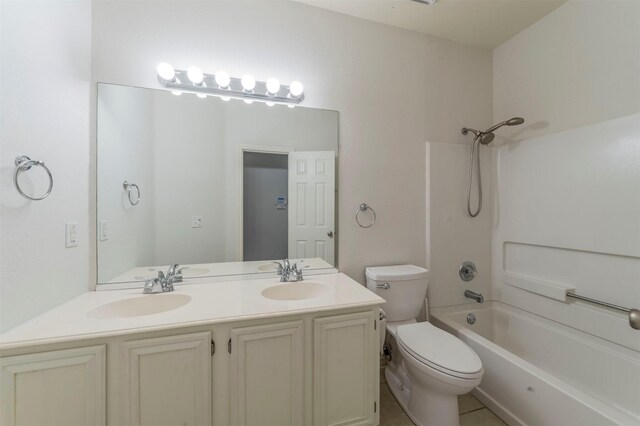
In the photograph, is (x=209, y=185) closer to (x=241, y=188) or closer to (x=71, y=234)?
(x=241, y=188)

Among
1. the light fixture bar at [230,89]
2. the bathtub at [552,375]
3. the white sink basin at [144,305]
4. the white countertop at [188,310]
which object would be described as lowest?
the bathtub at [552,375]

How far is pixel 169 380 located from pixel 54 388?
36 cm

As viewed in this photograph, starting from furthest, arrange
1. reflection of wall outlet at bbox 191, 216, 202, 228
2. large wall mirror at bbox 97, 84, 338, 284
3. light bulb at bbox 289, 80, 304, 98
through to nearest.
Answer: light bulb at bbox 289, 80, 304, 98, reflection of wall outlet at bbox 191, 216, 202, 228, large wall mirror at bbox 97, 84, 338, 284

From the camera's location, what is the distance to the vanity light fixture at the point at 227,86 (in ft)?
4.86

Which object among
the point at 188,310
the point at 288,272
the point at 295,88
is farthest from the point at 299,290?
the point at 295,88

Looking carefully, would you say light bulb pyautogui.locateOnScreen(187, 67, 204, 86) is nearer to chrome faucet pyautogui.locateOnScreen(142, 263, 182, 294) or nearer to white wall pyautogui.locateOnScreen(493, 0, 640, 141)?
chrome faucet pyautogui.locateOnScreen(142, 263, 182, 294)

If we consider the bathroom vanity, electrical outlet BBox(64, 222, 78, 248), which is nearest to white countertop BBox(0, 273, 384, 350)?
the bathroom vanity

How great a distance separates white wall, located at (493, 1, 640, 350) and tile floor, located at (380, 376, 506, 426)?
31.9 inches

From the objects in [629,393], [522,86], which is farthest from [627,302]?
[522,86]

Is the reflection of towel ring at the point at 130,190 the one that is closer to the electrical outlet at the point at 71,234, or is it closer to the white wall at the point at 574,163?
the electrical outlet at the point at 71,234

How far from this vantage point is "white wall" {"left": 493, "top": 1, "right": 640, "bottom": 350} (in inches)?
57.4

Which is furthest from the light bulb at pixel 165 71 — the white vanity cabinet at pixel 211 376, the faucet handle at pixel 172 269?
the white vanity cabinet at pixel 211 376

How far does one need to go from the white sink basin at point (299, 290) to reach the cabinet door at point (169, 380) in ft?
1.71

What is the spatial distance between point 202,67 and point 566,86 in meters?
2.40
